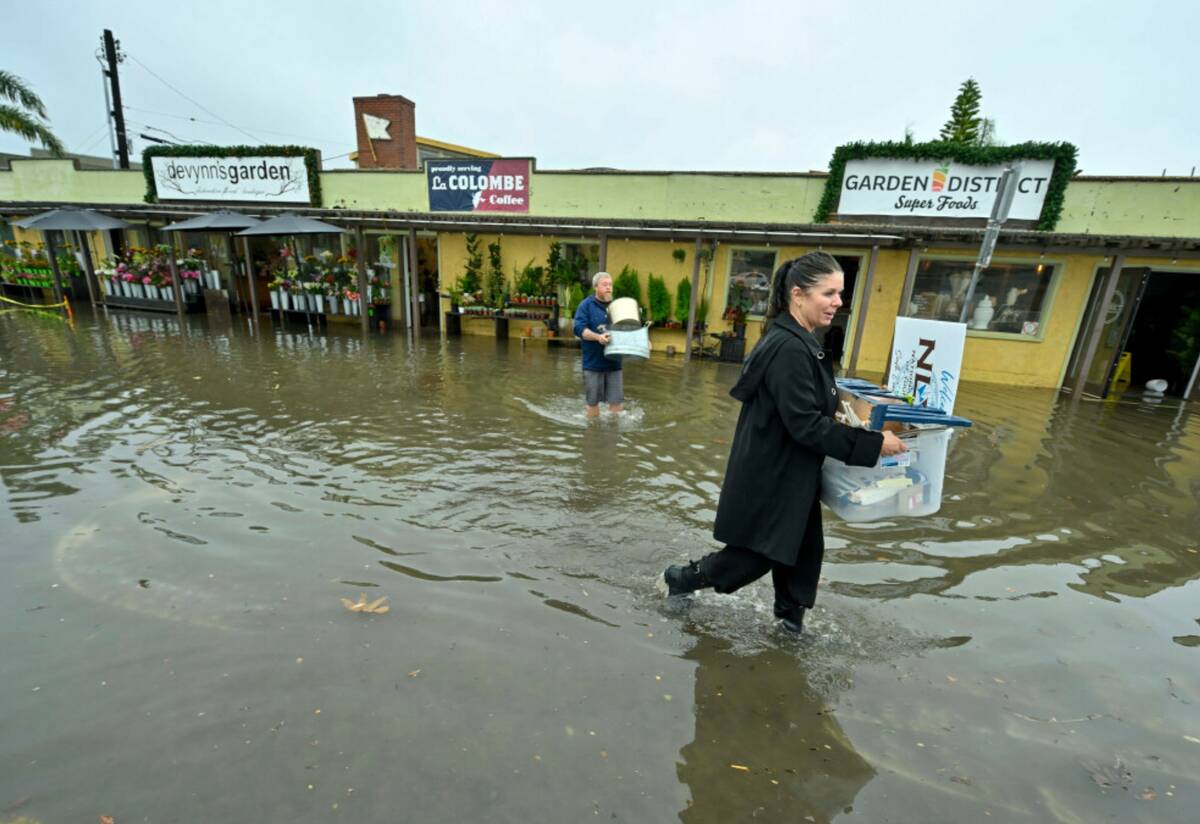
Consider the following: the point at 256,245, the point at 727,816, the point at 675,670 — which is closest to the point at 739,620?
the point at 675,670

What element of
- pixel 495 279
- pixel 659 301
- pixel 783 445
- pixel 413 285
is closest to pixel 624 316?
pixel 783 445

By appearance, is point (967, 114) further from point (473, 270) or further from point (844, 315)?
point (473, 270)

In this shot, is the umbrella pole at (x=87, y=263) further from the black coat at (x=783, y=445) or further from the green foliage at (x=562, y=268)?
the black coat at (x=783, y=445)

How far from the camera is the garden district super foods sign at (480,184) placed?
13.0 metres

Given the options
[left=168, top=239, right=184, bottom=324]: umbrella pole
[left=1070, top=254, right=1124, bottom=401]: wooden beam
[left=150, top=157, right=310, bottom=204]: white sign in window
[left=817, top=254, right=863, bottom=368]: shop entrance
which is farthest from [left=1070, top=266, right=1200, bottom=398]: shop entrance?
[left=168, top=239, right=184, bottom=324]: umbrella pole

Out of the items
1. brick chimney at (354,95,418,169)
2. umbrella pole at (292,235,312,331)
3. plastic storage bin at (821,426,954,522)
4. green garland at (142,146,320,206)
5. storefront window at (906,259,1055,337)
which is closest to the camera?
plastic storage bin at (821,426,954,522)

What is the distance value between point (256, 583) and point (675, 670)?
238 centimetres

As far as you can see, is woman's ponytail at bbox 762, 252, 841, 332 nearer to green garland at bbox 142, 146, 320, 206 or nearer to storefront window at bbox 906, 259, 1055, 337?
storefront window at bbox 906, 259, 1055, 337

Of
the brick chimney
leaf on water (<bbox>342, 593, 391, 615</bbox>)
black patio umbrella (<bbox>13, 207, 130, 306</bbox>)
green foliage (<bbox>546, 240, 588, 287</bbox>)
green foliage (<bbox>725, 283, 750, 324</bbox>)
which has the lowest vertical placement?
leaf on water (<bbox>342, 593, 391, 615</bbox>)

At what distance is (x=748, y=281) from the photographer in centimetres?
1234

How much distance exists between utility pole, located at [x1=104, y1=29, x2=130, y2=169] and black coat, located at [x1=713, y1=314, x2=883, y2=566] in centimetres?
2768

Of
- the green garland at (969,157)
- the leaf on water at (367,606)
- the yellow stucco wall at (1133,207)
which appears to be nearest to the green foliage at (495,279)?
the green garland at (969,157)

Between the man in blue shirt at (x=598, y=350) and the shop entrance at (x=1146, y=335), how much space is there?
29.2 ft

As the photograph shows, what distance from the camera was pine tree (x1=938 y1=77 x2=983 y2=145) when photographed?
20.4 metres
